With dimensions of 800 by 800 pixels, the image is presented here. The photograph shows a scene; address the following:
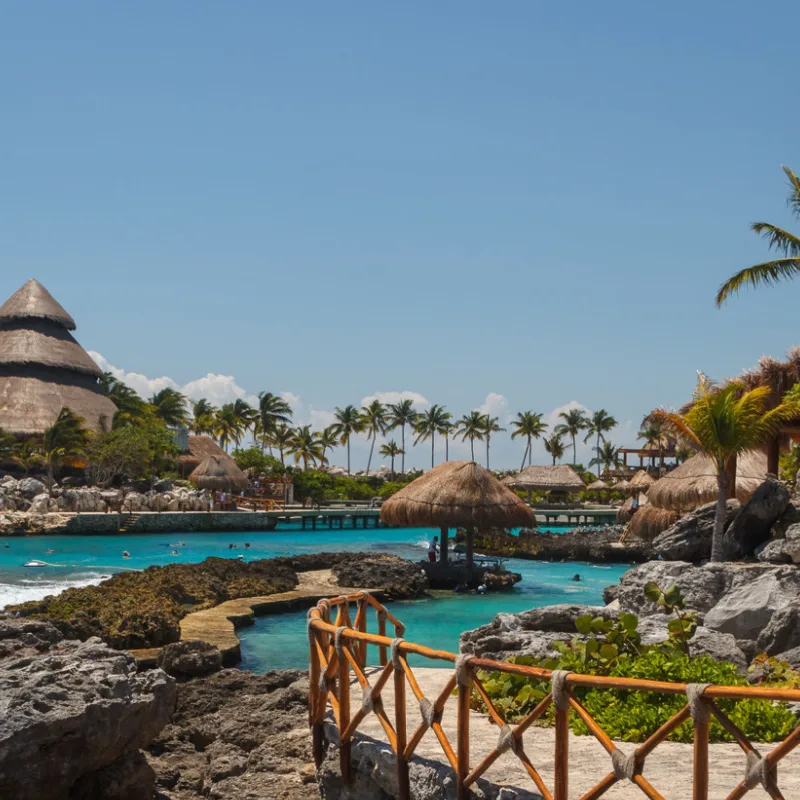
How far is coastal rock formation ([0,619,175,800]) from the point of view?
19.7 feet

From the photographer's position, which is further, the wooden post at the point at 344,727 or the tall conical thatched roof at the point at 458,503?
the tall conical thatched roof at the point at 458,503

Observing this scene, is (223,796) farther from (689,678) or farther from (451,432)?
(451,432)

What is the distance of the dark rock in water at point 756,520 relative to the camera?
18.6 meters

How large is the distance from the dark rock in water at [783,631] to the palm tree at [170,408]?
222 ft

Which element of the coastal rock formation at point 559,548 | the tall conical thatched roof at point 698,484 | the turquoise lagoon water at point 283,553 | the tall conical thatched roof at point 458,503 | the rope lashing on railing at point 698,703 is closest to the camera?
the rope lashing on railing at point 698,703

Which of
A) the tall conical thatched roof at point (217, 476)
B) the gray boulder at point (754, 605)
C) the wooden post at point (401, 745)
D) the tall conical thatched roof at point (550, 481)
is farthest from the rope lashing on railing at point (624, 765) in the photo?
the tall conical thatched roof at point (550, 481)

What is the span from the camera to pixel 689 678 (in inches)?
252

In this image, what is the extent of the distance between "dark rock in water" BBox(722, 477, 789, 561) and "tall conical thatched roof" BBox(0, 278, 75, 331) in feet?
188

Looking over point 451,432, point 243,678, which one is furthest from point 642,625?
point 451,432

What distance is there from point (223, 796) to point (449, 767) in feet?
10.0

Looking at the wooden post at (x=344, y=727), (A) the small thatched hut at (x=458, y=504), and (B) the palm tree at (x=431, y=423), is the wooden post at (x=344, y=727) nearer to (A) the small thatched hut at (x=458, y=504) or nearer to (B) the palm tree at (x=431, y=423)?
(A) the small thatched hut at (x=458, y=504)

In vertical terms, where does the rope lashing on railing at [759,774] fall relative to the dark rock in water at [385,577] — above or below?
above

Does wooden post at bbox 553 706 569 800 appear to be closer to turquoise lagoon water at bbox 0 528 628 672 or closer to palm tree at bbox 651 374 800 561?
turquoise lagoon water at bbox 0 528 628 672

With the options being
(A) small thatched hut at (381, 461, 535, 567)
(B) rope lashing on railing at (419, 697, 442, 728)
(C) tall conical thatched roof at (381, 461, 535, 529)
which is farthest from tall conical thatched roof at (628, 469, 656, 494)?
(B) rope lashing on railing at (419, 697, 442, 728)
